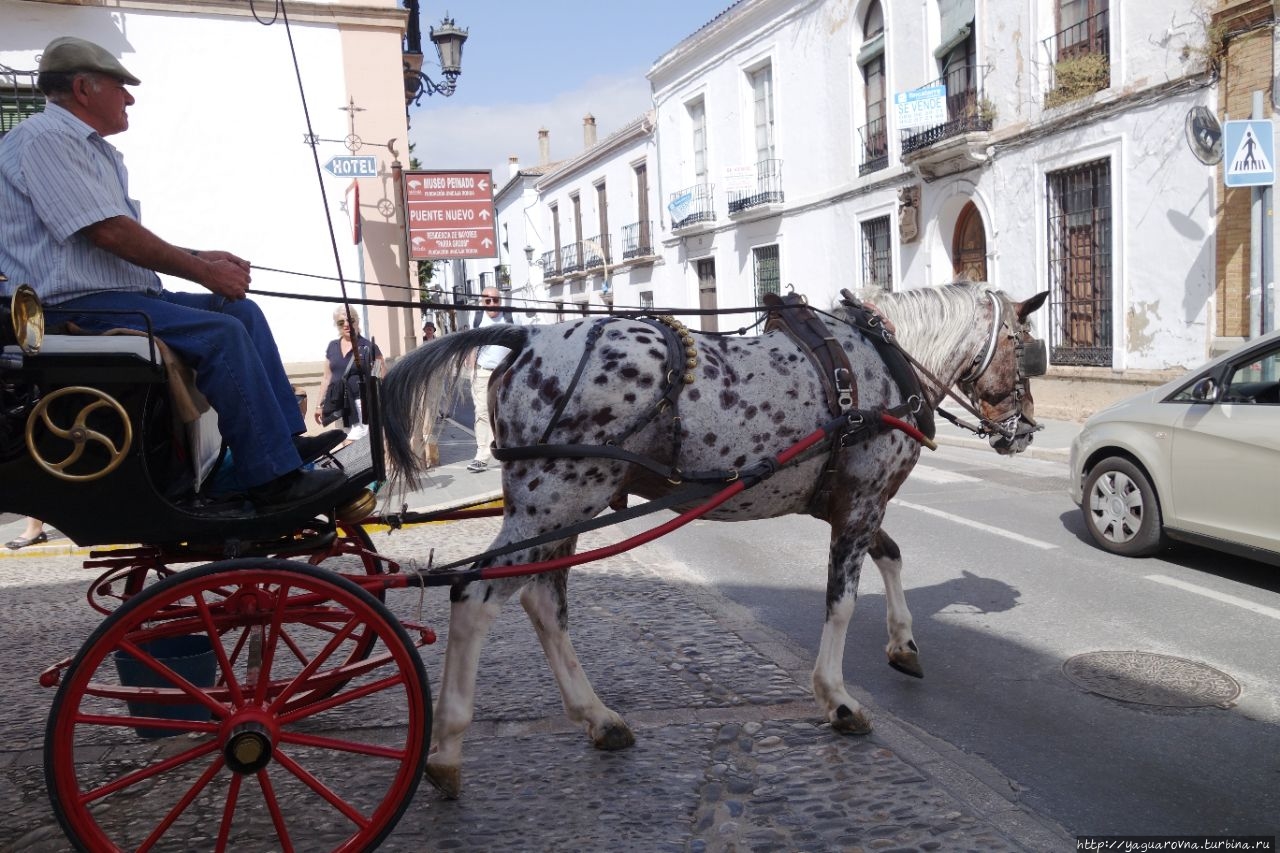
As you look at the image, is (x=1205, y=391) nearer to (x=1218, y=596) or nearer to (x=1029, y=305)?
(x=1218, y=596)

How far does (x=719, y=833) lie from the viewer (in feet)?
10.4

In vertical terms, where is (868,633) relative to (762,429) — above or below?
below

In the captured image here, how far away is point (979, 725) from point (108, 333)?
3.58 meters

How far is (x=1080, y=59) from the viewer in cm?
1419

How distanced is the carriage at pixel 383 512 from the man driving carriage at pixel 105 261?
0.12 metres

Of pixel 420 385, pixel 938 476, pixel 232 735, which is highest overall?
pixel 420 385

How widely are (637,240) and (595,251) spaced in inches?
157

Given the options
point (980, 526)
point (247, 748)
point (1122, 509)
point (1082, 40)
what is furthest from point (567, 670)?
point (1082, 40)

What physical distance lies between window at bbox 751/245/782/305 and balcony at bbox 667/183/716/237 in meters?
2.05

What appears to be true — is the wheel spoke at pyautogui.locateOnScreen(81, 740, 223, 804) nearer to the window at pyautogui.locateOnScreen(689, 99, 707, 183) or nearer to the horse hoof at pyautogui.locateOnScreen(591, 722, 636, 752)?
the horse hoof at pyautogui.locateOnScreen(591, 722, 636, 752)

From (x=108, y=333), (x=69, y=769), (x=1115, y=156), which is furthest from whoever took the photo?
(x=1115, y=156)

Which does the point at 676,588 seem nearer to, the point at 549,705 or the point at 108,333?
the point at 549,705

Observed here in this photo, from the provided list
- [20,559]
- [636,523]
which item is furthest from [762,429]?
[20,559]

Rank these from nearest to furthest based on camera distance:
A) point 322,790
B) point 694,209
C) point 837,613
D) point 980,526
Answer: point 322,790
point 837,613
point 980,526
point 694,209
